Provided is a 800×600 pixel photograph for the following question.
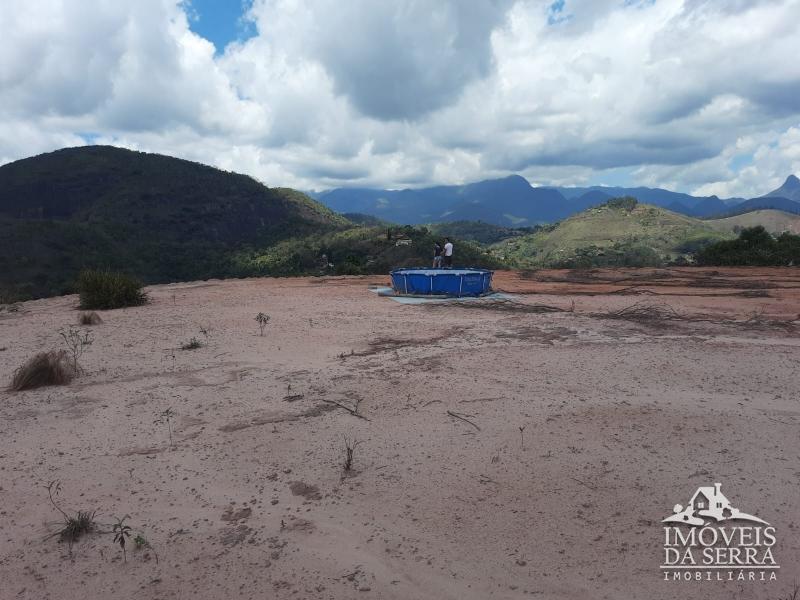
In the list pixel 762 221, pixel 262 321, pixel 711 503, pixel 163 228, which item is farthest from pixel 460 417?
pixel 762 221

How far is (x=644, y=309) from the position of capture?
975cm

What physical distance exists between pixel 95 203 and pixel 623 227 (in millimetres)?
62395

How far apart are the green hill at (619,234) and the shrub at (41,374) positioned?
47888mm

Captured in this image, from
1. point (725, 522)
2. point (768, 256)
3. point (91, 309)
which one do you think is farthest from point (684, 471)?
point (768, 256)

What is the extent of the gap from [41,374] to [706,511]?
6.40m

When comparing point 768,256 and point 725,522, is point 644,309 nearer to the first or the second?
point 725,522

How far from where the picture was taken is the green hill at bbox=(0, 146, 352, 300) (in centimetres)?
3831

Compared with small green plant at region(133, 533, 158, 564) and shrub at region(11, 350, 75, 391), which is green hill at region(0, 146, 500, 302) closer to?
shrub at region(11, 350, 75, 391)

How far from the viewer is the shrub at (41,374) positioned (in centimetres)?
558

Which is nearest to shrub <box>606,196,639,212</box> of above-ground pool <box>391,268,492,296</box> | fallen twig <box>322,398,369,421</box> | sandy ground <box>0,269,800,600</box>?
above-ground pool <box>391,268,492,296</box>

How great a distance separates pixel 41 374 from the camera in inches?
223

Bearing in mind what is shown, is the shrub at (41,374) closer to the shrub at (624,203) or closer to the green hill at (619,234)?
the green hill at (619,234)

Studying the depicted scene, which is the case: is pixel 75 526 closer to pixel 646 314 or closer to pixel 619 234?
pixel 646 314

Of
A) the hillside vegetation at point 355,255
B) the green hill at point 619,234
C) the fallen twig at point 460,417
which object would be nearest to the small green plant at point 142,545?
the fallen twig at point 460,417
